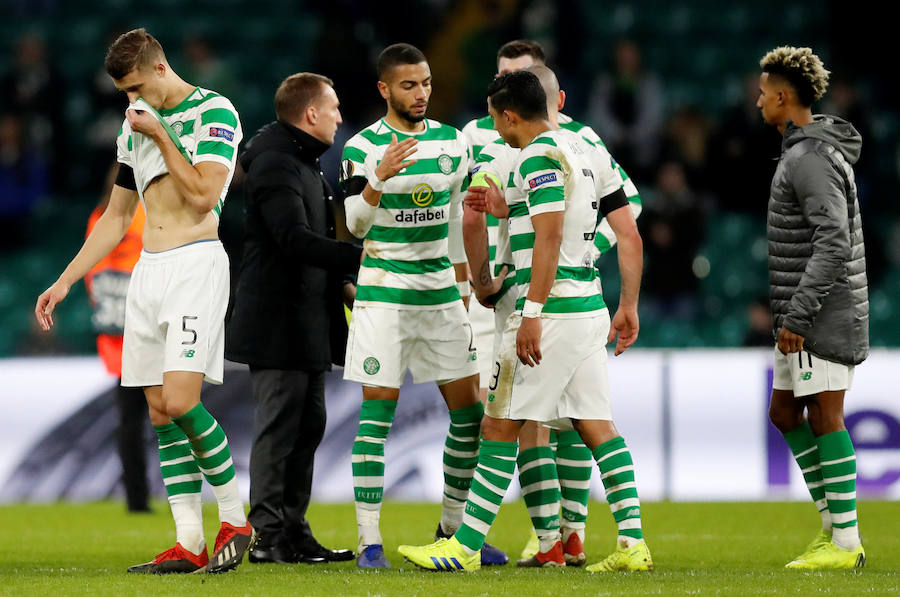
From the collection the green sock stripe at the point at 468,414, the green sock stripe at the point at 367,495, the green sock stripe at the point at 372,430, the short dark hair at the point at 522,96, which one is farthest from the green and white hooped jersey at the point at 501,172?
the green sock stripe at the point at 367,495

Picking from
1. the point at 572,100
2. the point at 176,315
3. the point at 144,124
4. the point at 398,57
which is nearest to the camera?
the point at 144,124

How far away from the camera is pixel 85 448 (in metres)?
9.74

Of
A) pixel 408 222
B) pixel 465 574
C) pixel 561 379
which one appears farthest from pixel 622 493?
pixel 408 222

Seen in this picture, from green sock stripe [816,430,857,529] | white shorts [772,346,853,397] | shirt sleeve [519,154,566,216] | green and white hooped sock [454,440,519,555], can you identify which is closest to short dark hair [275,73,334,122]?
shirt sleeve [519,154,566,216]

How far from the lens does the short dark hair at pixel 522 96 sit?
18.5 feet

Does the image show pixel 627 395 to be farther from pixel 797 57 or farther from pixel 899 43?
pixel 899 43

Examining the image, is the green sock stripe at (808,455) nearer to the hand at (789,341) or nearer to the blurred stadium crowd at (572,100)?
the hand at (789,341)

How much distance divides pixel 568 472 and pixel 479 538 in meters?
0.85

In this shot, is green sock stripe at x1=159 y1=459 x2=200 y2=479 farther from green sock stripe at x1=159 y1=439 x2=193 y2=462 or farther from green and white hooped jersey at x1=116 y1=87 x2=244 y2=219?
green and white hooped jersey at x1=116 y1=87 x2=244 y2=219

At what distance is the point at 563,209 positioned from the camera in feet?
18.0

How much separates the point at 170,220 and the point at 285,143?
3.44 feet

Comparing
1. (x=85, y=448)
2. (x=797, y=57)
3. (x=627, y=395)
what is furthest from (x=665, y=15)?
(x=797, y=57)

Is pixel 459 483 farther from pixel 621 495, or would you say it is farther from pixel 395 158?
pixel 395 158

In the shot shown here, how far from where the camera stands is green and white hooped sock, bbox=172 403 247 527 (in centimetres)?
546
